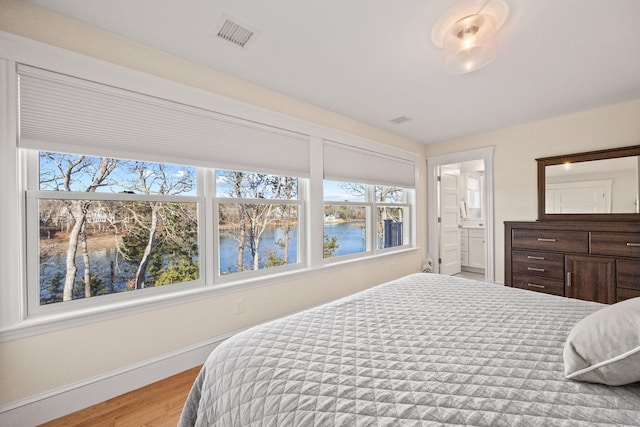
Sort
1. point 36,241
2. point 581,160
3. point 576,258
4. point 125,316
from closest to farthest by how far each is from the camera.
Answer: point 36,241, point 125,316, point 576,258, point 581,160

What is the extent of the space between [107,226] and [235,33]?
1.61 metres

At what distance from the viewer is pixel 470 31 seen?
1.67 meters

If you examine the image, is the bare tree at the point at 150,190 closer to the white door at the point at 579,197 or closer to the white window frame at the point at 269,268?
the white window frame at the point at 269,268

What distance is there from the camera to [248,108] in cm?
241

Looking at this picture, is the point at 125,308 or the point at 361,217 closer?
the point at 125,308

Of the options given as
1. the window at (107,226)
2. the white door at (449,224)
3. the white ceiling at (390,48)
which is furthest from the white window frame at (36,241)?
the white door at (449,224)

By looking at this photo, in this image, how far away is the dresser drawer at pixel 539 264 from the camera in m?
3.04

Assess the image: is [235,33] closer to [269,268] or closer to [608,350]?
[269,268]

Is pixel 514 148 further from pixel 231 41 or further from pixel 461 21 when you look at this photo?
pixel 231 41

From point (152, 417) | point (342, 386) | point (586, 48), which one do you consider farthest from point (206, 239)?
point (586, 48)

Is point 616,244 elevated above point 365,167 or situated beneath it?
situated beneath

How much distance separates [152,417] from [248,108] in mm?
2364

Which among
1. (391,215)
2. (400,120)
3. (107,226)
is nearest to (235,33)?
(107,226)

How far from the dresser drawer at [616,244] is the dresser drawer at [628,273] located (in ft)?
0.23
